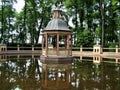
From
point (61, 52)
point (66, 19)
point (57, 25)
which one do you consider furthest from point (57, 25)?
point (66, 19)

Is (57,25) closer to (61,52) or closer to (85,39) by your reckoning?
(61,52)

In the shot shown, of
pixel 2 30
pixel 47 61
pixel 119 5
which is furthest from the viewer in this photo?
pixel 2 30

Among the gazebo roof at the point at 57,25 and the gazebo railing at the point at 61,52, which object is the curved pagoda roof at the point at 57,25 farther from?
the gazebo railing at the point at 61,52

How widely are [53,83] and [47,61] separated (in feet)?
43.0

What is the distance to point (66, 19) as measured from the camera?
52.0 metres

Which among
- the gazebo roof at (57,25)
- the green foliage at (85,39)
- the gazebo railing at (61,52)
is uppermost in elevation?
the gazebo roof at (57,25)

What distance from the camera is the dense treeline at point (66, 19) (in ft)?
158

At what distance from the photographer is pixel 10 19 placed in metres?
54.2

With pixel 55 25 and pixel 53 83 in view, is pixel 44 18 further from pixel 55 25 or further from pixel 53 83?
pixel 53 83

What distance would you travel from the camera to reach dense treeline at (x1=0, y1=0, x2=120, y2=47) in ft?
158

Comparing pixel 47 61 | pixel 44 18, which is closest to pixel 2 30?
pixel 44 18

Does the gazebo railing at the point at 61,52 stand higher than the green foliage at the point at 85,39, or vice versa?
the green foliage at the point at 85,39

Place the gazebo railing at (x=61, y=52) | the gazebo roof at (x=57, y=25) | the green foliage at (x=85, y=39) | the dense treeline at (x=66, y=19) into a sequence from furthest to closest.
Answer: the dense treeline at (x=66, y=19) < the green foliage at (x=85, y=39) < the gazebo roof at (x=57, y=25) < the gazebo railing at (x=61, y=52)

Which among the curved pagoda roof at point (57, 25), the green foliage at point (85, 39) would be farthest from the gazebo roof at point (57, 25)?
the green foliage at point (85, 39)
